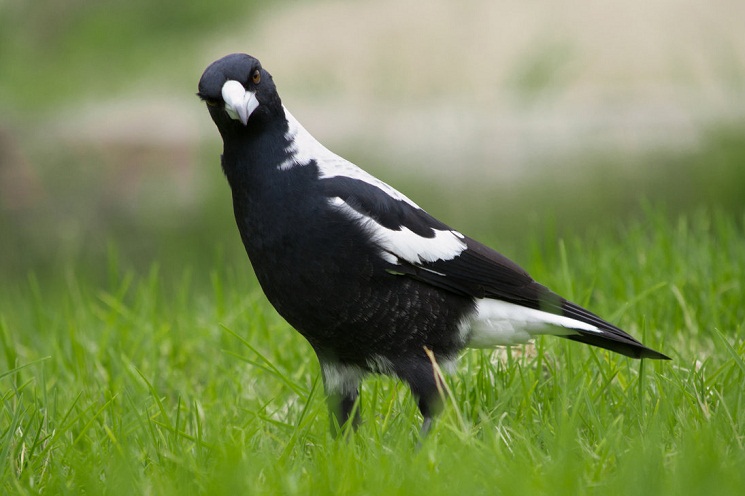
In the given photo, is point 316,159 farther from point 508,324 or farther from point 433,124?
point 433,124

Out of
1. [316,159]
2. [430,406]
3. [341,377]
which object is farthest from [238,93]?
[430,406]

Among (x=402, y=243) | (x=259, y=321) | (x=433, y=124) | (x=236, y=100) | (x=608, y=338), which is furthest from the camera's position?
(x=433, y=124)

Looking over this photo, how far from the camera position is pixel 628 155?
5508mm

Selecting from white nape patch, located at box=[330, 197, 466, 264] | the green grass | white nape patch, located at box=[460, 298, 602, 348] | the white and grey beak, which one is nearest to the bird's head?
the white and grey beak

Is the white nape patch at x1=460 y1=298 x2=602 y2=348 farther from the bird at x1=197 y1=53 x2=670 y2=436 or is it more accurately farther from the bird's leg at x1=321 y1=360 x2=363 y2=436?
the bird's leg at x1=321 y1=360 x2=363 y2=436

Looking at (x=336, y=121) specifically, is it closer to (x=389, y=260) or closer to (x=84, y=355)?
(x=84, y=355)

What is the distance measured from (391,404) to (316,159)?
0.73 meters

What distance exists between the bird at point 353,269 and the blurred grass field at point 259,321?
0.35 feet

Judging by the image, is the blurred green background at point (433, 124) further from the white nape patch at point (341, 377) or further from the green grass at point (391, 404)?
the white nape patch at point (341, 377)

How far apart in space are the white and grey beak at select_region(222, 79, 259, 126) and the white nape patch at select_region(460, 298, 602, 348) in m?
0.90

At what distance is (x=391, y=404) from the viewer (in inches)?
112

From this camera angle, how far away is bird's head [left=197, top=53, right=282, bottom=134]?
2.73m

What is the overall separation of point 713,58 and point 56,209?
3870 millimetres

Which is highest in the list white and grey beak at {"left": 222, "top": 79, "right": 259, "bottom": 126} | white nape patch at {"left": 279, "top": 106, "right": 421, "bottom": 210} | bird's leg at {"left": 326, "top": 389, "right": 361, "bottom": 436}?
white and grey beak at {"left": 222, "top": 79, "right": 259, "bottom": 126}
